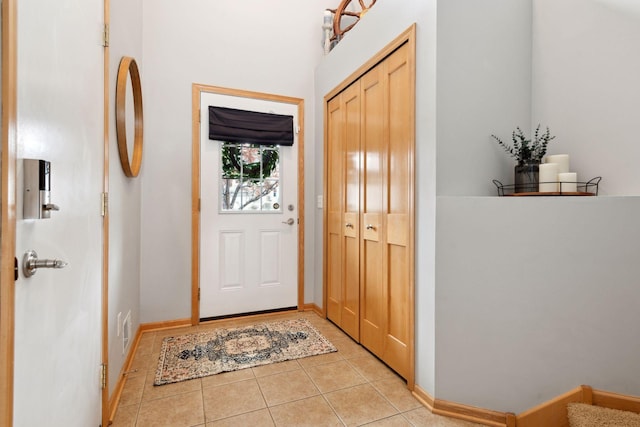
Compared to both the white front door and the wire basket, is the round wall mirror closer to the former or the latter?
the white front door

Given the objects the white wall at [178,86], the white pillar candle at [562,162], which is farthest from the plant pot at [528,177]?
the white wall at [178,86]

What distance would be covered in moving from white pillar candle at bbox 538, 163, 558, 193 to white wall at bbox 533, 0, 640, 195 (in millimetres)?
269

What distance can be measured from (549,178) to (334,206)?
1.63 meters

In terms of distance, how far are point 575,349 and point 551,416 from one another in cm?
34

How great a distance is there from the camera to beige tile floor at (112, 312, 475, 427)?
161cm

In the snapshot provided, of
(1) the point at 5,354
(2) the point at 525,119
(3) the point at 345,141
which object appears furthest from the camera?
(3) the point at 345,141

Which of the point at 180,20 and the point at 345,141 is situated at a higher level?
the point at 180,20

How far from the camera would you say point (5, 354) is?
2.30ft

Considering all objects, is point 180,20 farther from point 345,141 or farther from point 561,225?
point 561,225

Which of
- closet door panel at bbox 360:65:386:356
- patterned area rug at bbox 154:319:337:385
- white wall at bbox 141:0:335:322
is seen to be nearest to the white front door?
white wall at bbox 141:0:335:322

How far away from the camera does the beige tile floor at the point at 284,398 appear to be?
5.29ft

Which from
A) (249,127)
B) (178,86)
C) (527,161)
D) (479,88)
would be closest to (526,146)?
(527,161)

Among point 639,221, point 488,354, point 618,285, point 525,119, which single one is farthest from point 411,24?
point 488,354

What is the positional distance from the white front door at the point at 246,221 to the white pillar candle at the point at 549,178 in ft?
6.92
